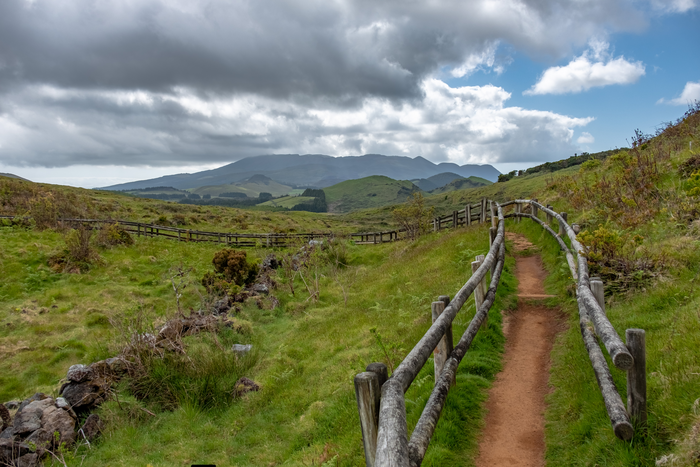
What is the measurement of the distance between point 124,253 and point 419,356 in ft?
80.7

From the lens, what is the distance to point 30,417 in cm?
775

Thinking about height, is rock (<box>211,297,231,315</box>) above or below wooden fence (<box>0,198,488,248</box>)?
below

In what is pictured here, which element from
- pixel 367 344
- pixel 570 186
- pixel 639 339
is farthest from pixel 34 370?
pixel 570 186

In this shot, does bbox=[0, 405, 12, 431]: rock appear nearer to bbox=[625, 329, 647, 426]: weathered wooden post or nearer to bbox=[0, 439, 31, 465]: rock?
bbox=[0, 439, 31, 465]: rock

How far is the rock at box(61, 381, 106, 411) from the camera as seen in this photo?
8562 mm

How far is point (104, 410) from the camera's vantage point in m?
8.35

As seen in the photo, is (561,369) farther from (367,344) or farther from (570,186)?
(570,186)

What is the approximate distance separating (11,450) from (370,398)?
7875 millimetres

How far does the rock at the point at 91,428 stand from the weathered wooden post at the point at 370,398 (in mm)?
7609

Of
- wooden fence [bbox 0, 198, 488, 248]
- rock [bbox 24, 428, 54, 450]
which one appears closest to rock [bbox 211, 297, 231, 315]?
rock [bbox 24, 428, 54, 450]

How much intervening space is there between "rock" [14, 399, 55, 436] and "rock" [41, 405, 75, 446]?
10 centimetres

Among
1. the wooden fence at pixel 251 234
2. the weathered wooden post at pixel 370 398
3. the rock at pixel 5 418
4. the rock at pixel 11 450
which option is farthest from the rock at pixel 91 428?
the wooden fence at pixel 251 234

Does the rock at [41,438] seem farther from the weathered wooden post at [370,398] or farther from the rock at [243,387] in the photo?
the weathered wooden post at [370,398]

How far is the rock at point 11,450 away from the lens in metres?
6.85
